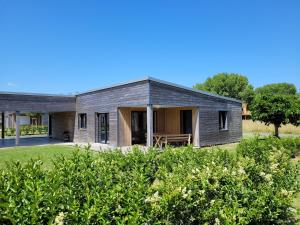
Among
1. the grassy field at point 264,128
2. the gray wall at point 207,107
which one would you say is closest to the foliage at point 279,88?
the grassy field at point 264,128

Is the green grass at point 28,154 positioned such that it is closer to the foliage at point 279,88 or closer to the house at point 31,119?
the house at point 31,119

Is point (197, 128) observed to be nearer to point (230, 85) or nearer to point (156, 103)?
point (156, 103)

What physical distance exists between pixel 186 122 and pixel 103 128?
599cm

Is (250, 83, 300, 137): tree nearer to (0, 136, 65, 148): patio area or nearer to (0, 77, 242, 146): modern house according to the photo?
(0, 77, 242, 146): modern house

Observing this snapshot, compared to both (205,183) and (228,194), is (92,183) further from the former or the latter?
(228,194)

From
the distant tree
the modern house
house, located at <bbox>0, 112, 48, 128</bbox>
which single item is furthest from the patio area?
the distant tree

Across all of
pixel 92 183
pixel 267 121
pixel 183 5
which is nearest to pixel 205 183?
pixel 92 183

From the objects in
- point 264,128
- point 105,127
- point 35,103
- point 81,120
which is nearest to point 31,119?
point 81,120

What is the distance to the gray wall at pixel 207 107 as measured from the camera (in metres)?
14.2

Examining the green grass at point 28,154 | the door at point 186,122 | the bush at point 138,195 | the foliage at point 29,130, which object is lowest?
the green grass at point 28,154

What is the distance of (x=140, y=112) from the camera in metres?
18.2

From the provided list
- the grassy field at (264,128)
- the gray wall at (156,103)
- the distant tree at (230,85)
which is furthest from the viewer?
the distant tree at (230,85)

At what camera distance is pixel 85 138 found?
63.4 feet

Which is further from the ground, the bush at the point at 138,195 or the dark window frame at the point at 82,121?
the dark window frame at the point at 82,121
